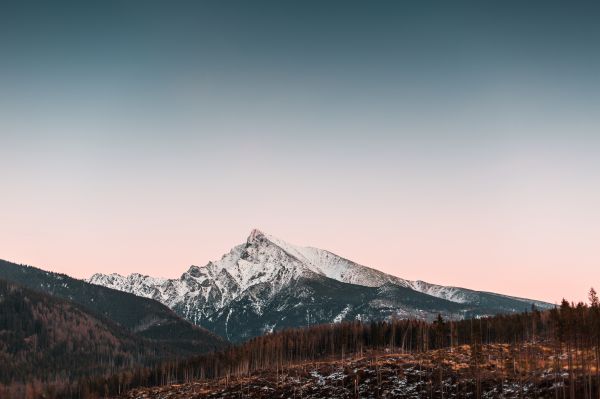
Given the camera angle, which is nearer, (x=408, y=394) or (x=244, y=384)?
(x=408, y=394)

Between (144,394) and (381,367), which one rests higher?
(381,367)

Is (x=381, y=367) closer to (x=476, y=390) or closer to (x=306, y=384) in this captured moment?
(x=306, y=384)

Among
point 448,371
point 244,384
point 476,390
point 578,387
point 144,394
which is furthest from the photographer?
point 144,394

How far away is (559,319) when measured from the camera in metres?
131

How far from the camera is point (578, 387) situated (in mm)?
117438

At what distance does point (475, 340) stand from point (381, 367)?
111ft

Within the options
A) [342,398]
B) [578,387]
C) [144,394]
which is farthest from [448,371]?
[144,394]

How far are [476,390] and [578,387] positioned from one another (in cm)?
1953

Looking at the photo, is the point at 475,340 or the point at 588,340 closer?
the point at 588,340

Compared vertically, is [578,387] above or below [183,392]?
above

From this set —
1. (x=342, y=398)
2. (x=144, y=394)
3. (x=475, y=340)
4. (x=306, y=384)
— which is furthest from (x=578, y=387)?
(x=144, y=394)

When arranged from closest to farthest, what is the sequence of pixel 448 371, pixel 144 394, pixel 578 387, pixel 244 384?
1. pixel 578 387
2. pixel 448 371
3. pixel 244 384
4. pixel 144 394

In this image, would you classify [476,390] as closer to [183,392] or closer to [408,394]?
[408,394]

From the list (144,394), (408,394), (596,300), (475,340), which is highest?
(596,300)
